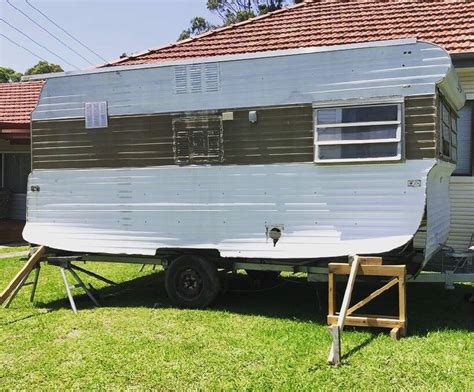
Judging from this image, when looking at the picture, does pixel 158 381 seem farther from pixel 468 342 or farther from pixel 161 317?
pixel 468 342

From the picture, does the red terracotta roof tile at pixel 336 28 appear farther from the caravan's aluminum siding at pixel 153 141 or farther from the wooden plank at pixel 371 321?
the wooden plank at pixel 371 321

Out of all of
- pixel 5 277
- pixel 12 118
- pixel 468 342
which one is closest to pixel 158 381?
pixel 468 342

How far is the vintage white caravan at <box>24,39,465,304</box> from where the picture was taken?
615 centimetres

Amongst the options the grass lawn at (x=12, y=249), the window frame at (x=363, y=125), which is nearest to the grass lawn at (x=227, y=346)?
the window frame at (x=363, y=125)

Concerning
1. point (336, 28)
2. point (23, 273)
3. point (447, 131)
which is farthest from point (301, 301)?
point (336, 28)

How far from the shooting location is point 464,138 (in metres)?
9.47

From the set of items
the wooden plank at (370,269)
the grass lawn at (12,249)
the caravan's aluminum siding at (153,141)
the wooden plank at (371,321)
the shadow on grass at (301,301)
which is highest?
the caravan's aluminum siding at (153,141)

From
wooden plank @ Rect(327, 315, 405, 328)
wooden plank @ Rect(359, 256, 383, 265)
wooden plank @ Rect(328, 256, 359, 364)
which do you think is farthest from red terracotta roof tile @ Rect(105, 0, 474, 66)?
wooden plank @ Rect(327, 315, 405, 328)

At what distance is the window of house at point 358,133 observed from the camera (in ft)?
20.2

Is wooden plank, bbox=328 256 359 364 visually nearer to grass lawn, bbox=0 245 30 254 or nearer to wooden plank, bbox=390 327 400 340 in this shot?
wooden plank, bbox=390 327 400 340

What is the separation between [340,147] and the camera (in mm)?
6398

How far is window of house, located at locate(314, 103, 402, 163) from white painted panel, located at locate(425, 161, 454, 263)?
22.8 inches

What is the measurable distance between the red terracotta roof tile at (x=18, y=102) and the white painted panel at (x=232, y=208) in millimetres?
8679

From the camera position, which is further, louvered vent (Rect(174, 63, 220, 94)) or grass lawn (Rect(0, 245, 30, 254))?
grass lawn (Rect(0, 245, 30, 254))
